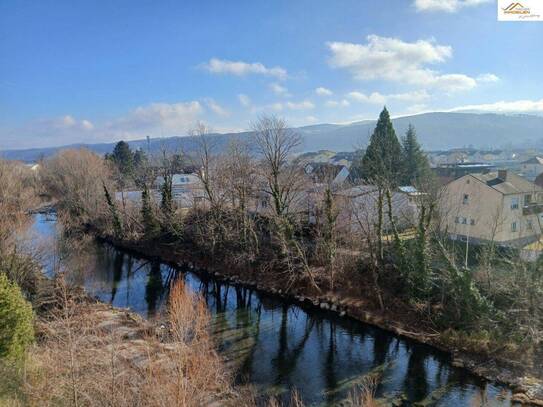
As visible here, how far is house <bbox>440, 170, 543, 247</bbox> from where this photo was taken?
76.8 ft

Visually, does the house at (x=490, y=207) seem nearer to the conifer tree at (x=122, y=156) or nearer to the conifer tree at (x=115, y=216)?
the conifer tree at (x=115, y=216)

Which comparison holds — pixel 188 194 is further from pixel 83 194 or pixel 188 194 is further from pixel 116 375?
pixel 116 375

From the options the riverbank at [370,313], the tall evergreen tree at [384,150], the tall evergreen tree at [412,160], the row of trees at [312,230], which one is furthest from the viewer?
the tall evergreen tree at [412,160]

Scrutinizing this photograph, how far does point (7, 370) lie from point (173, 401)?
589 centimetres

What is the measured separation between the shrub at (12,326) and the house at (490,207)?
2201 centimetres

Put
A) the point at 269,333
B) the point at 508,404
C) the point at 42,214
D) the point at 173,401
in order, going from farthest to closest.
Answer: the point at 42,214 → the point at 269,333 → the point at 508,404 → the point at 173,401

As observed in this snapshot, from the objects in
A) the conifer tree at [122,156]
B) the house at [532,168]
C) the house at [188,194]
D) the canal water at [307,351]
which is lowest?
the canal water at [307,351]

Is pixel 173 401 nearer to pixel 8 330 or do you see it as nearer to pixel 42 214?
pixel 8 330

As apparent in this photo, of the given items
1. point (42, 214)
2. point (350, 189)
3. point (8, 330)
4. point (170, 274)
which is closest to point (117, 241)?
point (170, 274)

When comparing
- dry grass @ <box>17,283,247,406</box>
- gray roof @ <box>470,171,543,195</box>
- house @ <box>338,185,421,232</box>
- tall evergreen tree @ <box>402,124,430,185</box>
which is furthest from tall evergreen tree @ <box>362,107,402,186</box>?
dry grass @ <box>17,283,247,406</box>

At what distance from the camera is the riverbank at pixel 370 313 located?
41.8ft

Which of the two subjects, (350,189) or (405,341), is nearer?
(405,341)

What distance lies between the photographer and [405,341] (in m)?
15.8

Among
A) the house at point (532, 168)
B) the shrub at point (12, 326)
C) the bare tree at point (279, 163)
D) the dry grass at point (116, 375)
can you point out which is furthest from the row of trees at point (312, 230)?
the house at point (532, 168)
